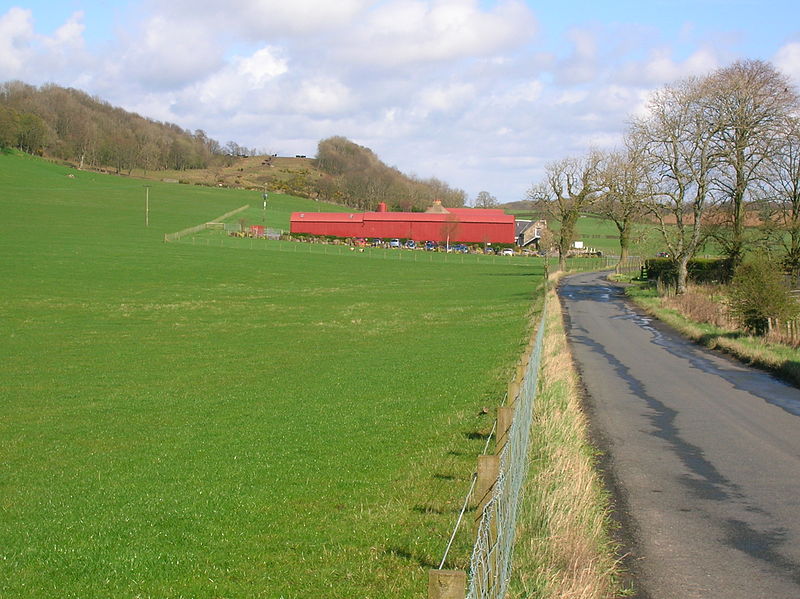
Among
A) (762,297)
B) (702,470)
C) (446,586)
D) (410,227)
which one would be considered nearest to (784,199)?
(762,297)

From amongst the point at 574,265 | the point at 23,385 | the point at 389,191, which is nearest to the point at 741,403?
the point at 23,385

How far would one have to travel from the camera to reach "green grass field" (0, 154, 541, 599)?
7633 mm

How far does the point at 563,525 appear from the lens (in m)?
7.65

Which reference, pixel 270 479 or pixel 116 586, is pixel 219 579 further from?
pixel 270 479

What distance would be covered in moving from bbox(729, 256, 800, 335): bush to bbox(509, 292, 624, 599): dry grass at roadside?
1799 cm

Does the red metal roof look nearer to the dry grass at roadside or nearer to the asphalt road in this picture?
the asphalt road

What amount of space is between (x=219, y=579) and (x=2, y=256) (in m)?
57.0

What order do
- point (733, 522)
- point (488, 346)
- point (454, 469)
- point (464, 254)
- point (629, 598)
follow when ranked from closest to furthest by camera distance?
point (629, 598)
point (733, 522)
point (454, 469)
point (488, 346)
point (464, 254)

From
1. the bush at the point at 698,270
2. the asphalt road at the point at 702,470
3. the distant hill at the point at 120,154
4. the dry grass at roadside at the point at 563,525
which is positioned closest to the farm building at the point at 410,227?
the distant hill at the point at 120,154

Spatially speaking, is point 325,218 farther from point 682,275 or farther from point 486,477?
point 486,477

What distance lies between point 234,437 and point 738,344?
728 inches

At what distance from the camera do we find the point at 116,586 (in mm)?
7164

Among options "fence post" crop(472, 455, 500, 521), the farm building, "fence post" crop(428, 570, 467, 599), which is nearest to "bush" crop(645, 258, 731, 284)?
"fence post" crop(472, 455, 500, 521)

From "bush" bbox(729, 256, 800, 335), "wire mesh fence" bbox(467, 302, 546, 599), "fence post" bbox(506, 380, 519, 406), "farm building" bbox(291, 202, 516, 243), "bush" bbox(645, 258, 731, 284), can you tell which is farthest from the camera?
"farm building" bbox(291, 202, 516, 243)
